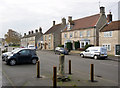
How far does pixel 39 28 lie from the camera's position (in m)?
71.2

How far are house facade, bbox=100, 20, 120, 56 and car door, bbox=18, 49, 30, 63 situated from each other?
19938 mm

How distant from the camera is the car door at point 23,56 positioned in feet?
44.8

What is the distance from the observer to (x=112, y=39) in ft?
96.1

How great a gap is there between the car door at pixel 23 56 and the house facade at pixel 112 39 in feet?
65.4

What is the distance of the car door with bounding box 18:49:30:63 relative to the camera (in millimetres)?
13652

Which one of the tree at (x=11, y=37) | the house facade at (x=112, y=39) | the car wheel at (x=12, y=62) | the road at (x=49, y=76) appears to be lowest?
the road at (x=49, y=76)

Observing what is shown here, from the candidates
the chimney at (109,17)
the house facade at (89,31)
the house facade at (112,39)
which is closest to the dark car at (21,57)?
the house facade at (112,39)

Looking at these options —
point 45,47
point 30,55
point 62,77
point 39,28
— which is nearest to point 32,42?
point 39,28

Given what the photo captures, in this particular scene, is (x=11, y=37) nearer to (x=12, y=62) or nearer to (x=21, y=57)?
(x=21, y=57)

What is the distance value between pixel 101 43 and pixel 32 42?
45953 millimetres

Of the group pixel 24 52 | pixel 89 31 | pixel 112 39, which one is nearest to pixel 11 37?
pixel 89 31

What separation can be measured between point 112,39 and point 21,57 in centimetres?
2151

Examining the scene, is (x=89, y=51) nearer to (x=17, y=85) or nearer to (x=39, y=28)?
(x=17, y=85)

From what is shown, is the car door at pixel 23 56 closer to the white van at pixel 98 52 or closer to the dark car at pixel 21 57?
the dark car at pixel 21 57
